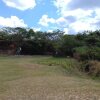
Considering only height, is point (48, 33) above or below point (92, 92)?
above

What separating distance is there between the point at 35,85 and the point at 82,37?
2452 cm

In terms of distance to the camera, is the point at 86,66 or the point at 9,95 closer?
the point at 9,95

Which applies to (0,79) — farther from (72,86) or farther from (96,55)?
(96,55)

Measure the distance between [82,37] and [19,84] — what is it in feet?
79.7

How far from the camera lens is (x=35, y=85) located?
13727mm

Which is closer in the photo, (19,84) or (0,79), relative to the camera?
(19,84)

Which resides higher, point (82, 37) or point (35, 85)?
point (82, 37)

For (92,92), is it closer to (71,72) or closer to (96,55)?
(71,72)

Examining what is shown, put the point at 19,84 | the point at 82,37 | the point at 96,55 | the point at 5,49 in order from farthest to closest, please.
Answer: the point at 5,49 → the point at 82,37 → the point at 96,55 → the point at 19,84

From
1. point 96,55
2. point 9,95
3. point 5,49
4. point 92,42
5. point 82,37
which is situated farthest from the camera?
point 5,49

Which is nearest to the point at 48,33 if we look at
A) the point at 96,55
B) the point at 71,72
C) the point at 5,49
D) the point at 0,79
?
the point at 5,49

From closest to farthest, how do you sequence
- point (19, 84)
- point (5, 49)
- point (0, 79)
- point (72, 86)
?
1. point (72, 86)
2. point (19, 84)
3. point (0, 79)
4. point (5, 49)

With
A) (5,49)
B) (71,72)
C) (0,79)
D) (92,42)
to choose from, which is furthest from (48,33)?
(0,79)

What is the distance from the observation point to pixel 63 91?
12.0 metres
